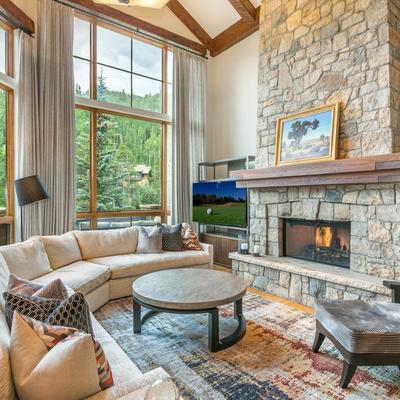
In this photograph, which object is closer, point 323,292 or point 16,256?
point 16,256

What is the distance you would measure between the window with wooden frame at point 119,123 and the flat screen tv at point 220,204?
2.37 feet

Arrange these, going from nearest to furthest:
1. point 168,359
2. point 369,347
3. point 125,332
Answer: point 369,347 → point 168,359 → point 125,332

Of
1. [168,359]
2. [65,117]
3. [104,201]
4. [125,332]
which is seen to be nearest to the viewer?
[168,359]

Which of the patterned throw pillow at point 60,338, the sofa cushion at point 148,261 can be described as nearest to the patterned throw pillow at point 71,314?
the patterned throw pillow at point 60,338

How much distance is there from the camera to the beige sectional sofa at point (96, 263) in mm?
1997

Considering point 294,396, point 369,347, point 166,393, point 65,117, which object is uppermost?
point 65,117

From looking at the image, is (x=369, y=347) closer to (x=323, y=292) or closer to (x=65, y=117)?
(x=323, y=292)

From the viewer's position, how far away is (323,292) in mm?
3246

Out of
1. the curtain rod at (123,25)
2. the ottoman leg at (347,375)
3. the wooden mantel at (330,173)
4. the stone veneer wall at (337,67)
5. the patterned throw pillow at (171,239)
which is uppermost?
the curtain rod at (123,25)

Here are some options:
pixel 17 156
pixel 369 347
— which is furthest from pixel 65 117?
pixel 369 347

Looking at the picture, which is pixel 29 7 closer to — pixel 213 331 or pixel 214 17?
pixel 214 17

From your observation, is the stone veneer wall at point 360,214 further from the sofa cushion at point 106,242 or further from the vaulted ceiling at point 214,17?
the vaulted ceiling at point 214,17

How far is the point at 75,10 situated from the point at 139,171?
107 inches

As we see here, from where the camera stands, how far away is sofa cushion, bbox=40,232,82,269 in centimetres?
322
